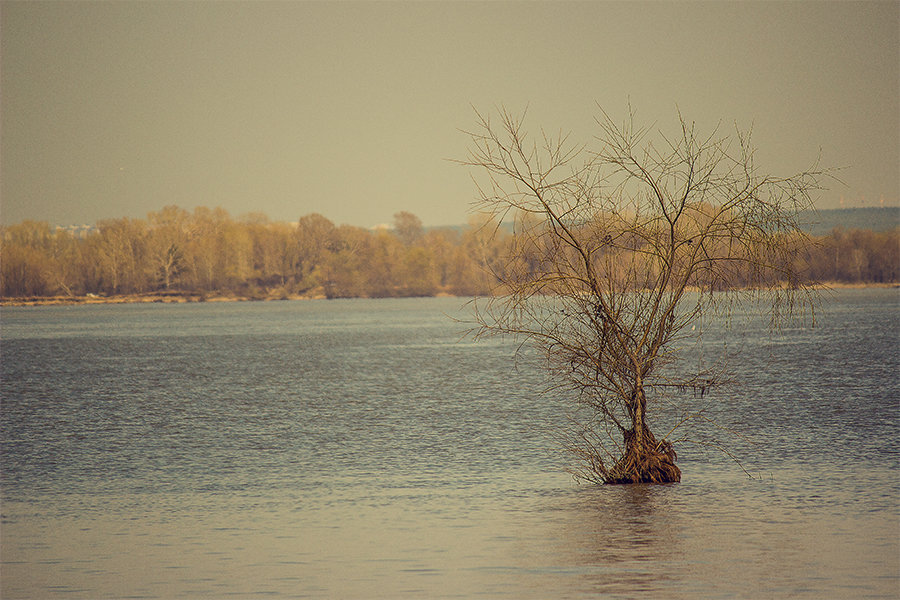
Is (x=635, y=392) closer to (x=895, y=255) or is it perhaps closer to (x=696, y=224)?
(x=696, y=224)

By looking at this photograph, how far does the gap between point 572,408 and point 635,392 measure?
13.9m

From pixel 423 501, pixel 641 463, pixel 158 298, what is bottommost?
pixel 423 501

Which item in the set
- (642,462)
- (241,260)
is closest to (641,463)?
(642,462)

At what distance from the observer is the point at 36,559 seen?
12.6 meters

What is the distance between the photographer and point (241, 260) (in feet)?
593

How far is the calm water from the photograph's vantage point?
37.0ft

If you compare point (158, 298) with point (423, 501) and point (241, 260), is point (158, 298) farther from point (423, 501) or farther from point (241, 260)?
point (423, 501)

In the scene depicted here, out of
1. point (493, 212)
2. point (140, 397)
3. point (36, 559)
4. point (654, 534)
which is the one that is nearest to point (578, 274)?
point (493, 212)

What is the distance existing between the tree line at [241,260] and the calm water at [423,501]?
426ft

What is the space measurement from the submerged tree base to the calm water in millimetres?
287

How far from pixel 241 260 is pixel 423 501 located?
16973cm

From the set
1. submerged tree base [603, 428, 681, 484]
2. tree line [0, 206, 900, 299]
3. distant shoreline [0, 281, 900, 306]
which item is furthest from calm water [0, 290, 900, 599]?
distant shoreline [0, 281, 900, 306]

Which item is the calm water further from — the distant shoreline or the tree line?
the distant shoreline

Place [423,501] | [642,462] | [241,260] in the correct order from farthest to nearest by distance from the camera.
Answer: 1. [241,260]
2. [642,462]
3. [423,501]
